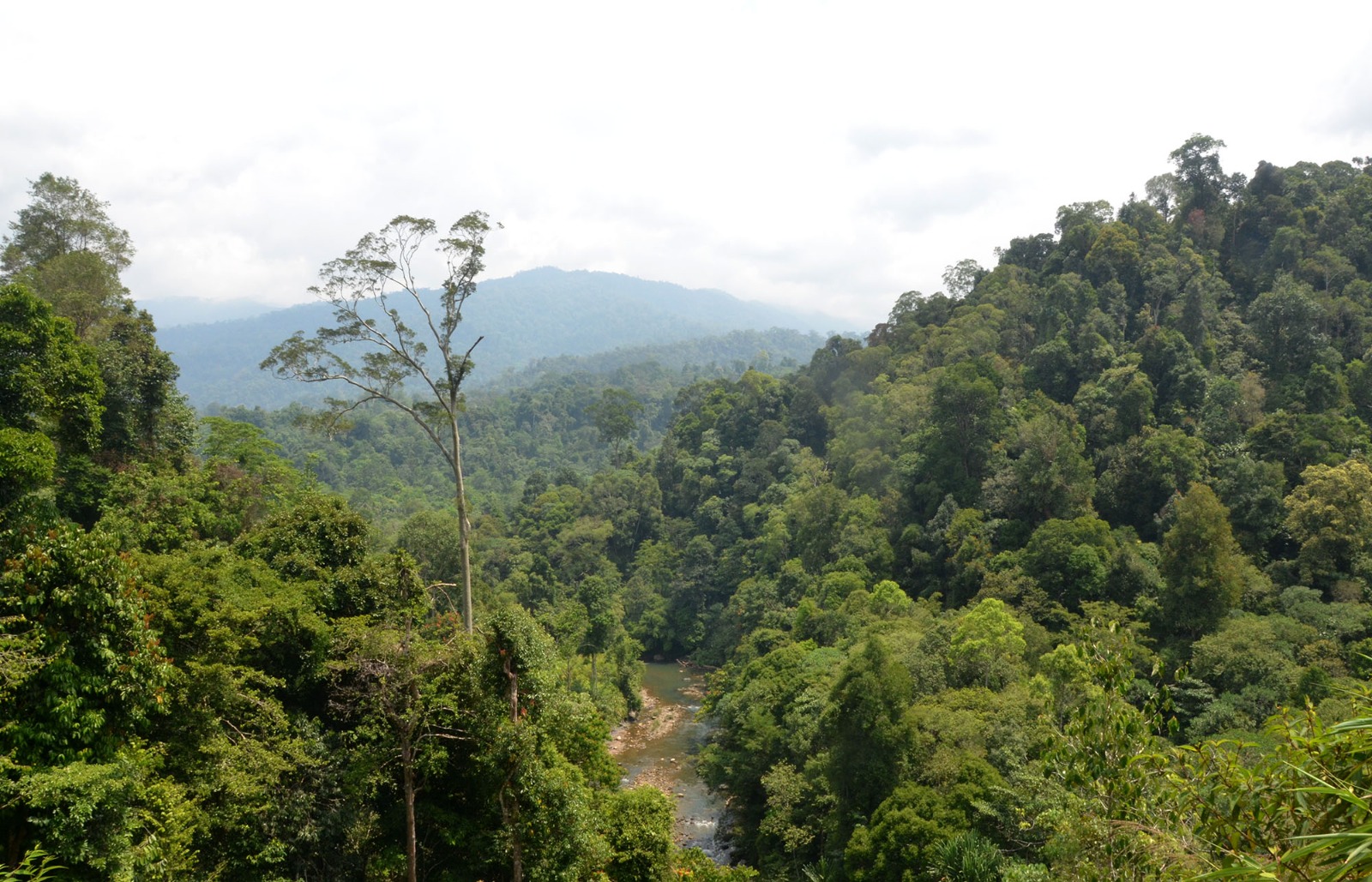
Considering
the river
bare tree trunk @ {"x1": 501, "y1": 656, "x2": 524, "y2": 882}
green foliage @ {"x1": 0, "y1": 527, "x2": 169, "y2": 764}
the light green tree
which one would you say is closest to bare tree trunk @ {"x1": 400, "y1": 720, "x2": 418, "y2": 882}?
bare tree trunk @ {"x1": 501, "y1": 656, "x2": 524, "y2": 882}

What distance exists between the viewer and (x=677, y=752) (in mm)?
28516

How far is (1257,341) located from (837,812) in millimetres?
27420

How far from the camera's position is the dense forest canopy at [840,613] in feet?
26.3

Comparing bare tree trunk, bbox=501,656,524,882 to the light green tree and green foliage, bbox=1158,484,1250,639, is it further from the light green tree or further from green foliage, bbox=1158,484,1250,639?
the light green tree

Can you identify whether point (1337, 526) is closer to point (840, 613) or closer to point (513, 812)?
point (840, 613)

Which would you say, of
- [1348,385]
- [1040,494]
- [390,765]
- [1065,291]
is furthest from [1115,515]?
[390,765]

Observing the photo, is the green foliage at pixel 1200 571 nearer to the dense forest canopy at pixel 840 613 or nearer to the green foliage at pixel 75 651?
the dense forest canopy at pixel 840 613

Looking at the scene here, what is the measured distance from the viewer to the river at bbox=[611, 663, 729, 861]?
22.7m

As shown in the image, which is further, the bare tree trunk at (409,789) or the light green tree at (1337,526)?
the light green tree at (1337,526)

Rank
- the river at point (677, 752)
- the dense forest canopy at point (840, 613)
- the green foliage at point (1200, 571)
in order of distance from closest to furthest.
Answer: the dense forest canopy at point (840, 613), the green foliage at point (1200, 571), the river at point (677, 752)

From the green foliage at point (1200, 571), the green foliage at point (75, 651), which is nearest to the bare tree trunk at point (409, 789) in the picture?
the green foliage at point (75, 651)

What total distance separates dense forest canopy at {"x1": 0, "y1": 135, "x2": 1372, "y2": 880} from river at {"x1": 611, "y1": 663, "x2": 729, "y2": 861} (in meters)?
1.27

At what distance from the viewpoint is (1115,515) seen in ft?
88.6

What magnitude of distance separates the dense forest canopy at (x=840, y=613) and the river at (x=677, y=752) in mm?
1273
